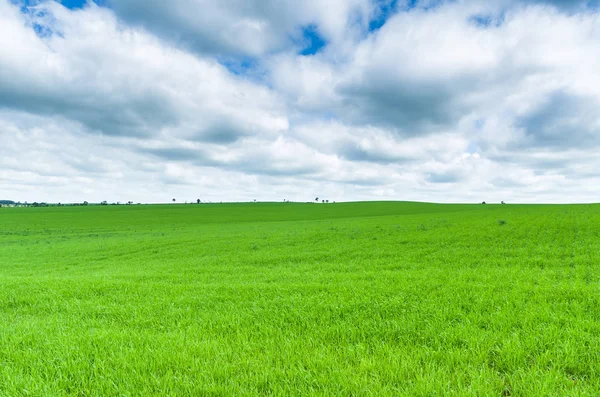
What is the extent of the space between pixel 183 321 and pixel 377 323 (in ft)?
13.2

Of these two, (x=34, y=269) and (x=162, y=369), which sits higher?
(x=162, y=369)

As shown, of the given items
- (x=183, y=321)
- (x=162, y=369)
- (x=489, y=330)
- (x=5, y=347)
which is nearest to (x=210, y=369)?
(x=162, y=369)

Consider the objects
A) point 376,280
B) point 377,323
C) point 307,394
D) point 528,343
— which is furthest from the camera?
point 376,280

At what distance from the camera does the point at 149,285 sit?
33.7 ft

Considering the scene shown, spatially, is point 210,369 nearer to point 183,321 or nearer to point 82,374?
point 82,374

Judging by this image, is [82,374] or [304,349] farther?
[304,349]

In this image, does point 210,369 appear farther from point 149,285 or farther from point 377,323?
point 149,285

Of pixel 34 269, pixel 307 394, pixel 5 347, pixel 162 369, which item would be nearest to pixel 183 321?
pixel 162 369

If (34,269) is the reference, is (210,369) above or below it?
above

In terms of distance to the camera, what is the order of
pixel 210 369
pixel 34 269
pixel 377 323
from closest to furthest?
1. pixel 210 369
2. pixel 377 323
3. pixel 34 269

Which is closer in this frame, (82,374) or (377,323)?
(82,374)

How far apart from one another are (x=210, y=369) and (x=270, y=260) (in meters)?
11.7

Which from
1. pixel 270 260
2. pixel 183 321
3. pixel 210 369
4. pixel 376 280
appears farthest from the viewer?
pixel 270 260

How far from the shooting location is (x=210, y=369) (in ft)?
14.4
